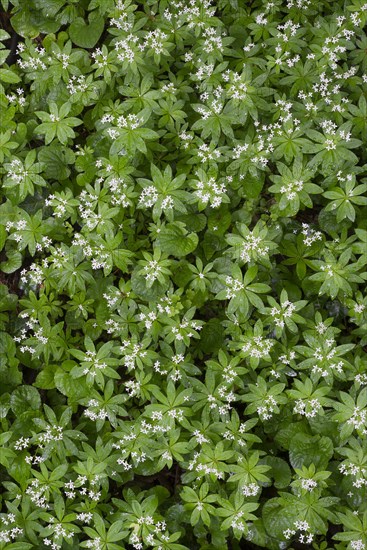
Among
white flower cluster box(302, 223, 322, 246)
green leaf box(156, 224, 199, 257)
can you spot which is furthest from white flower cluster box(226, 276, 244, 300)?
white flower cluster box(302, 223, 322, 246)

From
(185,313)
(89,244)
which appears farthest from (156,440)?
(89,244)

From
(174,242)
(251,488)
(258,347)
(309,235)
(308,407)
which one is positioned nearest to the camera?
(251,488)

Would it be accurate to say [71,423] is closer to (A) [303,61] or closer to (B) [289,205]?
(B) [289,205]

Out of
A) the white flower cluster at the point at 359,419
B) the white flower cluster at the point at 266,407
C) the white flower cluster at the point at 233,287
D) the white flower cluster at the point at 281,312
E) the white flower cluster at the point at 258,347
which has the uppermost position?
the white flower cluster at the point at 233,287

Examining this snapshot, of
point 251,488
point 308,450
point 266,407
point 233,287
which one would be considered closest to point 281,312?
point 233,287

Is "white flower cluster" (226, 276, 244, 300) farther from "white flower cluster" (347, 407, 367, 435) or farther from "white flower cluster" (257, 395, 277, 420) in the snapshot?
"white flower cluster" (347, 407, 367, 435)

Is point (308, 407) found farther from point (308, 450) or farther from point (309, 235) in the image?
point (309, 235)

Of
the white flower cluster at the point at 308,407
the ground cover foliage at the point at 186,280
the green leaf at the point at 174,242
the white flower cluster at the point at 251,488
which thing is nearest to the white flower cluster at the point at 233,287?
the ground cover foliage at the point at 186,280

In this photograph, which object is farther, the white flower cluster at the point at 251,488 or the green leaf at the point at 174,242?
the green leaf at the point at 174,242

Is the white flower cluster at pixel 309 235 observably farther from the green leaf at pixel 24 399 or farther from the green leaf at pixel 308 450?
the green leaf at pixel 24 399

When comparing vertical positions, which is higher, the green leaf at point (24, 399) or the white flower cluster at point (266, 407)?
the white flower cluster at point (266, 407)
